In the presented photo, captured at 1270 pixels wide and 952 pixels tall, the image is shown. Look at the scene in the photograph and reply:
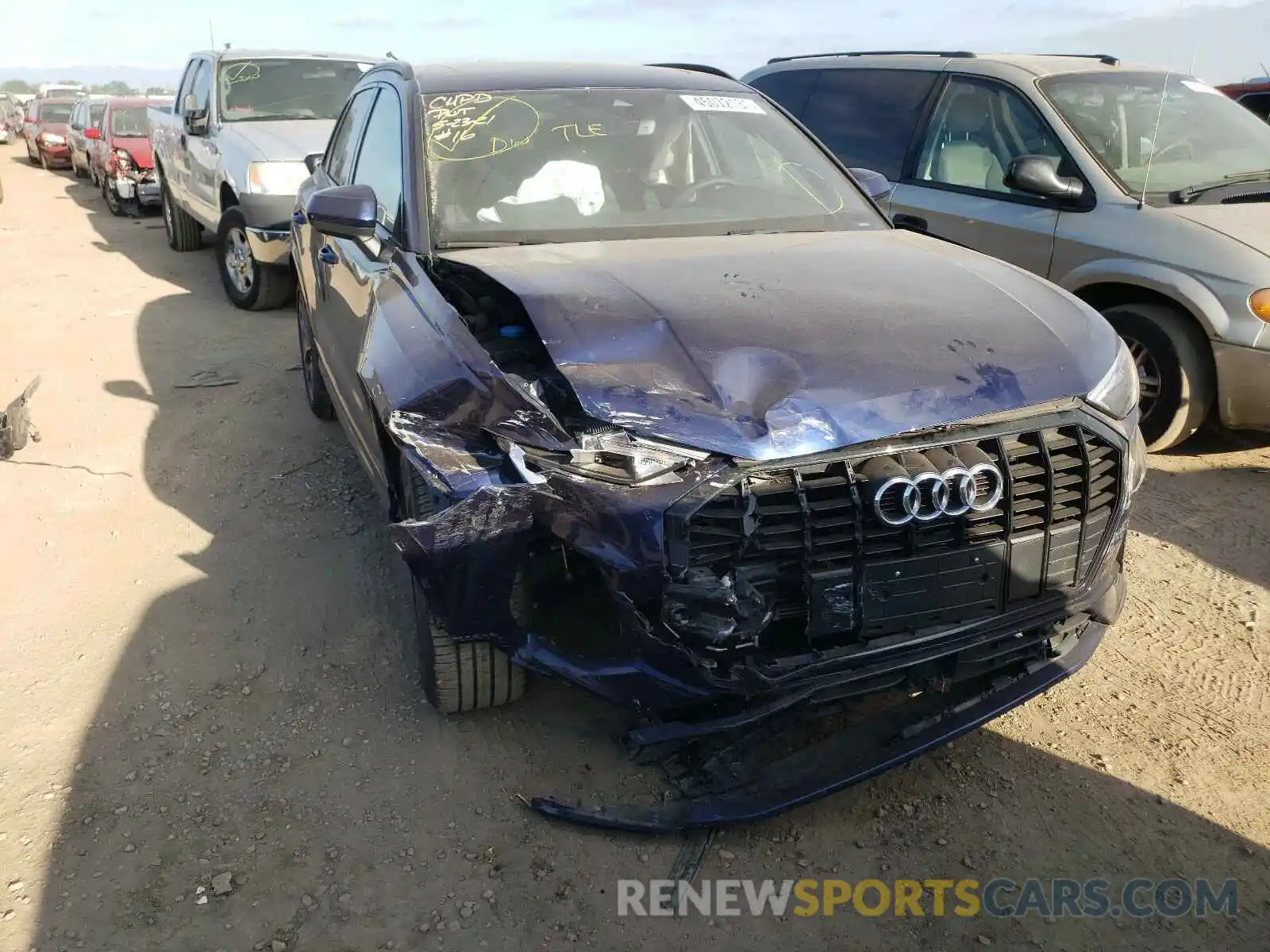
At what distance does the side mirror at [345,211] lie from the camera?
326 cm

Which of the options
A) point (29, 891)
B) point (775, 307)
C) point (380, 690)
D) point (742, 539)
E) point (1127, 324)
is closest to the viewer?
point (742, 539)

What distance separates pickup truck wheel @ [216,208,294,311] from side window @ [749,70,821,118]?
148 inches

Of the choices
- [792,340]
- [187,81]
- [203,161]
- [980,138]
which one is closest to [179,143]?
[187,81]

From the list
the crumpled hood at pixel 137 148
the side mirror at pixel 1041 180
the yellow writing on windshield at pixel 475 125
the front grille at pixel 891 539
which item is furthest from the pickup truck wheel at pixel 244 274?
the front grille at pixel 891 539

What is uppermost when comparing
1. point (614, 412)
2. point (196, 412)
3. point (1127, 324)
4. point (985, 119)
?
point (985, 119)

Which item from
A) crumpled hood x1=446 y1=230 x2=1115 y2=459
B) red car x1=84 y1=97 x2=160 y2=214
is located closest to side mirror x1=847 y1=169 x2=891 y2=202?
crumpled hood x1=446 y1=230 x2=1115 y2=459

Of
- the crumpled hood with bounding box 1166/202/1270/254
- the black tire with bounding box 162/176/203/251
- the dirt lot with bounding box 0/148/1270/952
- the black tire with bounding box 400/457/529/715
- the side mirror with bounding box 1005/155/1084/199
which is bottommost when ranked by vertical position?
the black tire with bounding box 162/176/203/251

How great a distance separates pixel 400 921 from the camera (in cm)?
233

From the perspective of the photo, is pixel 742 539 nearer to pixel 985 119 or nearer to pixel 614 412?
pixel 614 412

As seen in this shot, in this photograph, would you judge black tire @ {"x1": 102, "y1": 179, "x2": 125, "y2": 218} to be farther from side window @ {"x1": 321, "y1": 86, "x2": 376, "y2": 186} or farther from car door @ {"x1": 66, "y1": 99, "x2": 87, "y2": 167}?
side window @ {"x1": 321, "y1": 86, "x2": 376, "y2": 186}

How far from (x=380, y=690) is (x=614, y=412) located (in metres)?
1.43

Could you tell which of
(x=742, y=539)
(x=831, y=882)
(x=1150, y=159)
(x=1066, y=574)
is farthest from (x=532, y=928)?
(x=1150, y=159)

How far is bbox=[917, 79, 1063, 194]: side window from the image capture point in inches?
206

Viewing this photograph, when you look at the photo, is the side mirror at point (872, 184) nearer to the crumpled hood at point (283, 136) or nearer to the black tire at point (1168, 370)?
the black tire at point (1168, 370)
